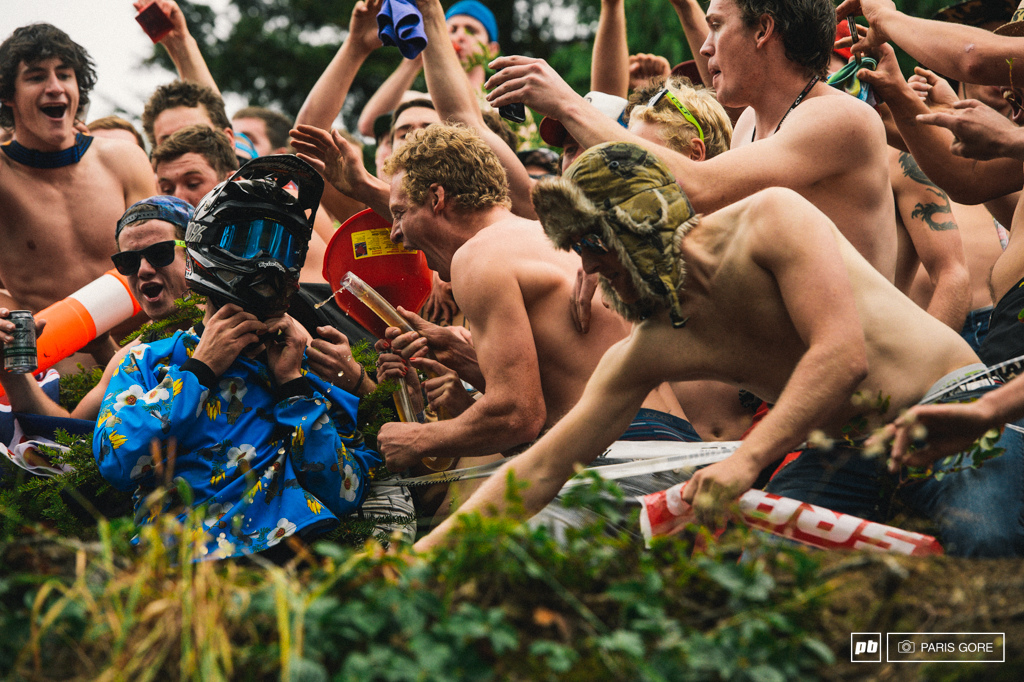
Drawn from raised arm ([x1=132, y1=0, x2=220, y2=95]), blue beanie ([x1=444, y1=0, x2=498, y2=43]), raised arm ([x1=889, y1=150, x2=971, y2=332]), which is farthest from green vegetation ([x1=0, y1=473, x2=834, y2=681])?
blue beanie ([x1=444, y1=0, x2=498, y2=43])

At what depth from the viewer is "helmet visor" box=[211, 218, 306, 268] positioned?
12.5 ft

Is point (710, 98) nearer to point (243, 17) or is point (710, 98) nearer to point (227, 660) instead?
point (227, 660)

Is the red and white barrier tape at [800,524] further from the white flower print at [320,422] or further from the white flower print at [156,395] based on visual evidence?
the white flower print at [156,395]

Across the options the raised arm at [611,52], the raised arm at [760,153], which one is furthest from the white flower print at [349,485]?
the raised arm at [611,52]

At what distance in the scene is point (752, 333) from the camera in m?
2.90

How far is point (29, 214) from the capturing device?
6.16m

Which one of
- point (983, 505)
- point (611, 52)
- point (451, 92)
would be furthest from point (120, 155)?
point (983, 505)

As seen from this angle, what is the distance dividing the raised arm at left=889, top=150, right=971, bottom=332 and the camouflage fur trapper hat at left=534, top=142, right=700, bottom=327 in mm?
2113

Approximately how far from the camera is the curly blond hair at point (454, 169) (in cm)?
426

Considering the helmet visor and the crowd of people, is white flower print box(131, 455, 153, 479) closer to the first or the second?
the crowd of people

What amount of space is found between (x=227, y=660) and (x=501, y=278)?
7.47 feet

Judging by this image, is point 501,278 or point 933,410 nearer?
point 933,410

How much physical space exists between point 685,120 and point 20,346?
11.0ft

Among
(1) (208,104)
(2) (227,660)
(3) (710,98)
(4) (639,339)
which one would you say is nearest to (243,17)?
(1) (208,104)
